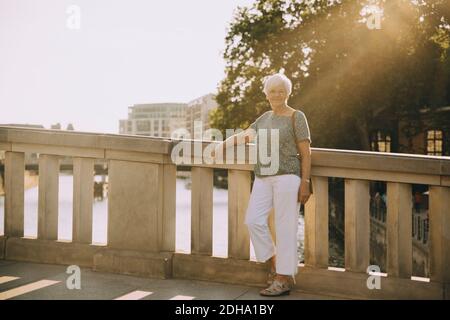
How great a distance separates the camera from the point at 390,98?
960 inches

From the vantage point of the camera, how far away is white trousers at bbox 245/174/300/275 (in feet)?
13.3

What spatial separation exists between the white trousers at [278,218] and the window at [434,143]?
30.9 metres

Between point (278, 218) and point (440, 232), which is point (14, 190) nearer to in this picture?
point (278, 218)

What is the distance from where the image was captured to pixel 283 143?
160 inches

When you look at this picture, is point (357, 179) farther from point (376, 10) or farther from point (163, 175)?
point (376, 10)

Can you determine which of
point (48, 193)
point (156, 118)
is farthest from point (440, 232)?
point (156, 118)

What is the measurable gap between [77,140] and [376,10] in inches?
855

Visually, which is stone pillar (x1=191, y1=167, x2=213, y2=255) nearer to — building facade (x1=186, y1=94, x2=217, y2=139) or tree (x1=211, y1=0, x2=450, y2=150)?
tree (x1=211, y1=0, x2=450, y2=150)

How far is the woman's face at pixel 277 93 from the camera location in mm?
4117

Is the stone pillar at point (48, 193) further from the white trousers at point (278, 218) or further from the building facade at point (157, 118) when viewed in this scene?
the building facade at point (157, 118)

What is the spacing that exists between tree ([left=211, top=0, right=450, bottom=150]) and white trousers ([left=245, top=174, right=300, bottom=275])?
64.3 ft
